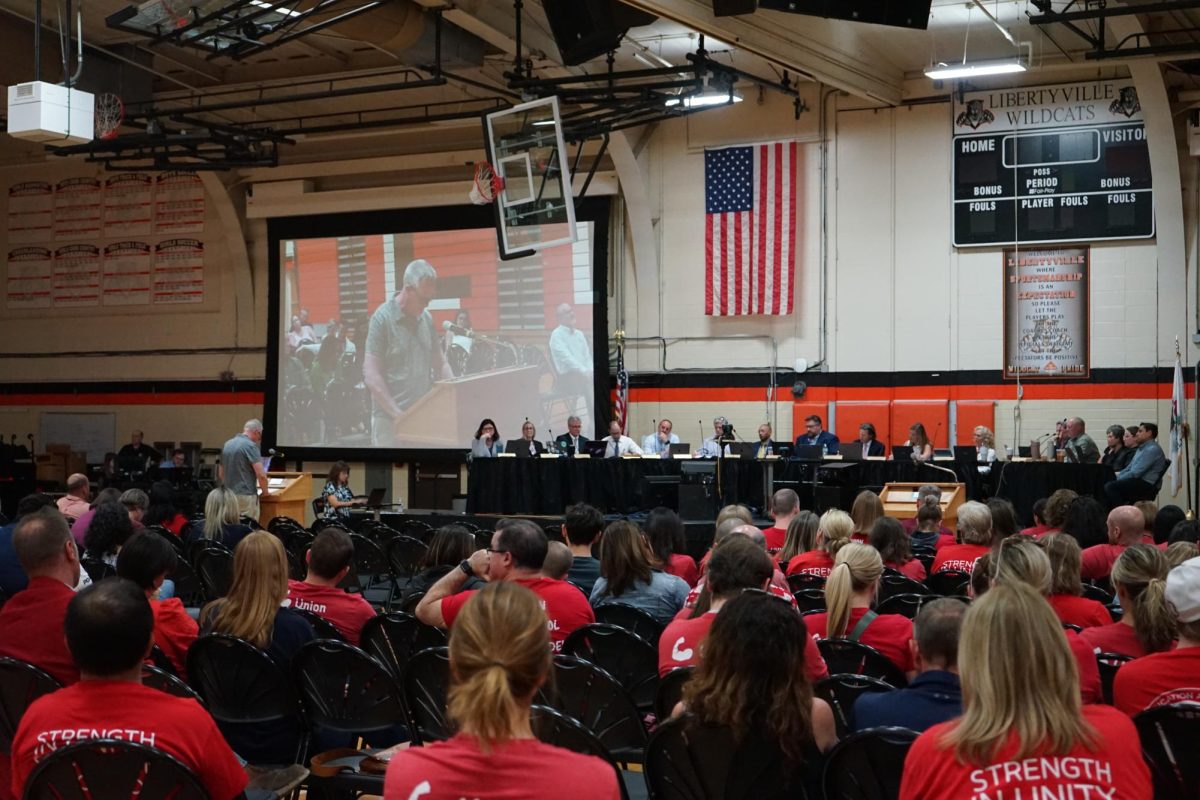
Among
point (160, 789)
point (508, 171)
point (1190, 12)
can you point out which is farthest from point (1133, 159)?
point (160, 789)

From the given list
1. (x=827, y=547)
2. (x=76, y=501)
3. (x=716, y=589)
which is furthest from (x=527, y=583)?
(x=76, y=501)

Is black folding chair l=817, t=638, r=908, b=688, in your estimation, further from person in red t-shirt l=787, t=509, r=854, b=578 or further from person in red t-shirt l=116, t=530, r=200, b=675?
person in red t-shirt l=116, t=530, r=200, b=675

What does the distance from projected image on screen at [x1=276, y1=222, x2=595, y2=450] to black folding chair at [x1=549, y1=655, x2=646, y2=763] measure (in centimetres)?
1410

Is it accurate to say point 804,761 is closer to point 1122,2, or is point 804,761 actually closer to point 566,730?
point 566,730

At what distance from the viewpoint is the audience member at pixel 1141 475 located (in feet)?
43.3

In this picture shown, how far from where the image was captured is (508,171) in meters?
14.1

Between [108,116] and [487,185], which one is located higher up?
[108,116]

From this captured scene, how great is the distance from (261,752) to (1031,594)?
2.99 meters

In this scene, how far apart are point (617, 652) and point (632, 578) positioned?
942 millimetres

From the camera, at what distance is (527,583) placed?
5074 mm

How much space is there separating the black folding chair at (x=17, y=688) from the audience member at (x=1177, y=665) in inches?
126

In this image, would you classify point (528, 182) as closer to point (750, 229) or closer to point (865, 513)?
point (750, 229)

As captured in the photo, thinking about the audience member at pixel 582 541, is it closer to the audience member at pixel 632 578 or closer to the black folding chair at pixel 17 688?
the audience member at pixel 632 578

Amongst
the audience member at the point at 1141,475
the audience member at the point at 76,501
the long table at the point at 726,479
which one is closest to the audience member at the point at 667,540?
the audience member at the point at 76,501
